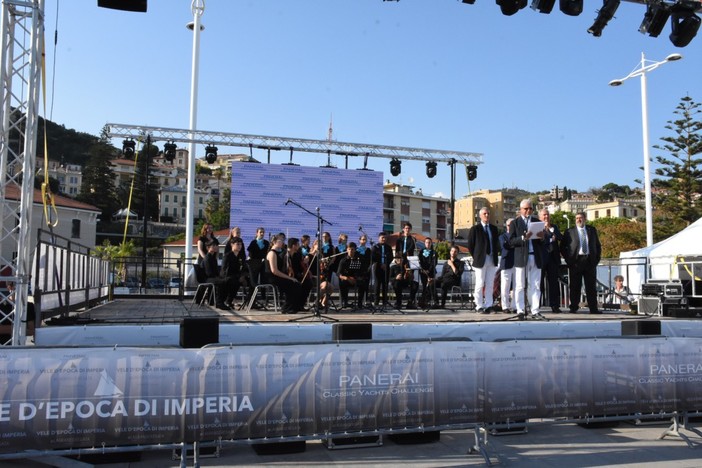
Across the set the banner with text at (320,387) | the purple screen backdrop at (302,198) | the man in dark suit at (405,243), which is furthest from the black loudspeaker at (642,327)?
the purple screen backdrop at (302,198)

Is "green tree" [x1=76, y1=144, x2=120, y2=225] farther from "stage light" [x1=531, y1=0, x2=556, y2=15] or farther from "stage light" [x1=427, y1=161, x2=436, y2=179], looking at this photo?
"stage light" [x1=531, y1=0, x2=556, y2=15]

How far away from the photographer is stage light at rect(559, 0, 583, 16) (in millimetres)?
9750

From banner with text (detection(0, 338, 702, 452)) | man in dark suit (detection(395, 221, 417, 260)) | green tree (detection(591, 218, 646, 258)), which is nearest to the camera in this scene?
banner with text (detection(0, 338, 702, 452))

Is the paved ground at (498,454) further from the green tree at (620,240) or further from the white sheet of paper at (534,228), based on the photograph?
the green tree at (620,240)

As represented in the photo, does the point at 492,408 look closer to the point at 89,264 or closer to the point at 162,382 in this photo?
the point at 162,382

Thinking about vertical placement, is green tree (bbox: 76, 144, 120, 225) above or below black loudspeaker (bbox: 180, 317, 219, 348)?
above

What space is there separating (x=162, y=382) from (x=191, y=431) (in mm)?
451

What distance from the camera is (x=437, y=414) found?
5004 mm

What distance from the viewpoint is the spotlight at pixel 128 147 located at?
19.0 meters

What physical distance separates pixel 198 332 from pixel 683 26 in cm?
1010

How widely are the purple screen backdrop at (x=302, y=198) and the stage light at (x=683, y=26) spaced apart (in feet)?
36.7

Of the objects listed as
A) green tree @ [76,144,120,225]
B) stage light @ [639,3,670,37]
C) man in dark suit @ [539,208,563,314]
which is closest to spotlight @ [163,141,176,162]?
man in dark suit @ [539,208,563,314]

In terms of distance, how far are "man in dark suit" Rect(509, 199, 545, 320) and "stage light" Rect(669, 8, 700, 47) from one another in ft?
14.5

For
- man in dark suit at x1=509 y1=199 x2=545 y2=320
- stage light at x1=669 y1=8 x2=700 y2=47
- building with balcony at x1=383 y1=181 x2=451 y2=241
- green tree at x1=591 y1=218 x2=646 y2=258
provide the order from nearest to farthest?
man in dark suit at x1=509 y1=199 x2=545 y2=320 → stage light at x1=669 y1=8 x2=700 y2=47 → green tree at x1=591 y1=218 x2=646 y2=258 → building with balcony at x1=383 y1=181 x2=451 y2=241
